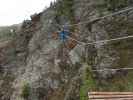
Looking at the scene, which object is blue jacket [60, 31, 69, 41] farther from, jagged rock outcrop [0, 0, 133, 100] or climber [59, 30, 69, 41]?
jagged rock outcrop [0, 0, 133, 100]

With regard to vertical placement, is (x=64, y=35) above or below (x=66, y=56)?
above

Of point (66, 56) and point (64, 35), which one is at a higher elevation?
point (64, 35)

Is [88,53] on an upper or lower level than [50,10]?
lower

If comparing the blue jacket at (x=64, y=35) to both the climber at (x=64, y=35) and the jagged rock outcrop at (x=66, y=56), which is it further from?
the jagged rock outcrop at (x=66, y=56)

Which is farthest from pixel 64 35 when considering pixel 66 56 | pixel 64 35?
pixel 66 56

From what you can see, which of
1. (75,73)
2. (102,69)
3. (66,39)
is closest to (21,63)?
(66,39)

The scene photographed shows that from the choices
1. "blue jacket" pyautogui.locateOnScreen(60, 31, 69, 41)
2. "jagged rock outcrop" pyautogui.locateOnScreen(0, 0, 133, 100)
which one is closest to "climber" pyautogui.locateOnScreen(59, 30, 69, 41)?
"blue jacket" pyautogui.locateOnScreen(60, 31, 69, 41)

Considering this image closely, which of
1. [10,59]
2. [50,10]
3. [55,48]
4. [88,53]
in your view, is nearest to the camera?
[88,53]

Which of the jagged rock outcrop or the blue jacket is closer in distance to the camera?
the jagged rock outcrop

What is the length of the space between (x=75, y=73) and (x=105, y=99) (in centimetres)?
360

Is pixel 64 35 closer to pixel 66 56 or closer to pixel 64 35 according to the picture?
pixel 64 35

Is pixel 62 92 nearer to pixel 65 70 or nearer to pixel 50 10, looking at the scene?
pixel 65 70

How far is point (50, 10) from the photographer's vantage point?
1688cm

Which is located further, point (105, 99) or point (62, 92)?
point (62, 92)
